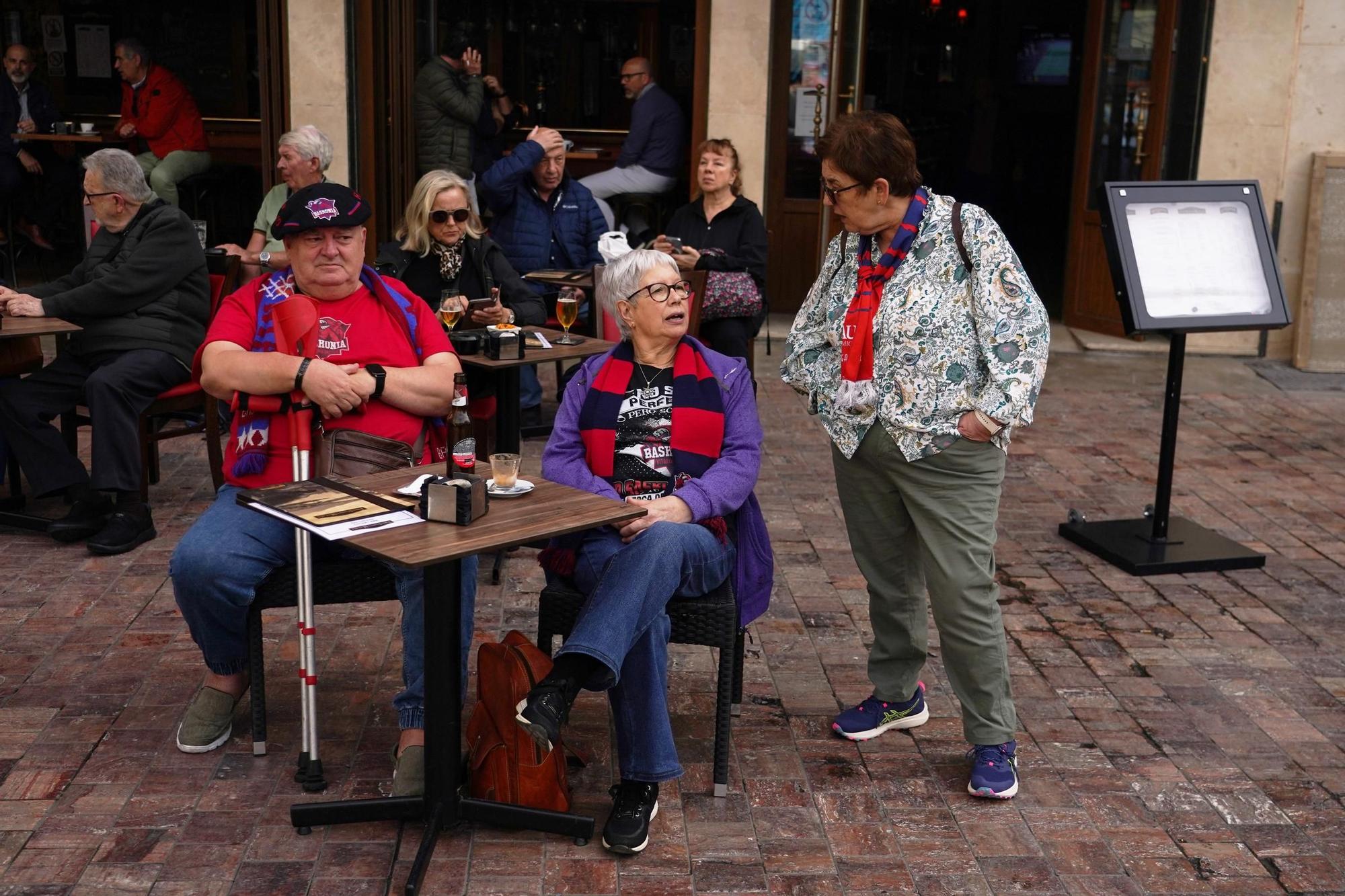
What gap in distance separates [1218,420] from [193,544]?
241 inches

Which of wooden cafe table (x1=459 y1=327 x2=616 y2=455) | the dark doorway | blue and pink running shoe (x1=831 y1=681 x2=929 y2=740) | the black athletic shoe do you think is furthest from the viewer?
the dark doorway

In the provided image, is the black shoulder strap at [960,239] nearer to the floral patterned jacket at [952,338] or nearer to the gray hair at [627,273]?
the floral patterned jacket at [952,338]

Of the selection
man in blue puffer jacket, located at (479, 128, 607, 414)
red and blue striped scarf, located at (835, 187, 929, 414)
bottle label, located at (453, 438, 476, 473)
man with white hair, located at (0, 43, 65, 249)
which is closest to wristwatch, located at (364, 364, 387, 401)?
bottle label, located at (453, 438, 476, 473)

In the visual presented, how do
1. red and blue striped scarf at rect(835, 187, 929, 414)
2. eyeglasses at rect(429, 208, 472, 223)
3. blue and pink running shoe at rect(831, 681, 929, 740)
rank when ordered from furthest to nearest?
eyeglasses at rect(429, 208, 472, 223) < blue and pink running shoe at rect(831, 681, 929, 740) < red and blue striped scarf at rect(835, 187, 929, 414)

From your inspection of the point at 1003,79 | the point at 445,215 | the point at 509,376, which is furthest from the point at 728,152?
the point at 1003,79

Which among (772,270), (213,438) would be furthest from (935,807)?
(772,270)

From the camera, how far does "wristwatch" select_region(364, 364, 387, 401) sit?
12.6ft

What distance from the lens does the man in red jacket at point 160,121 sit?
34.2 feet

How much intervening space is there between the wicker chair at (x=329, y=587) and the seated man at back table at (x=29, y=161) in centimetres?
837

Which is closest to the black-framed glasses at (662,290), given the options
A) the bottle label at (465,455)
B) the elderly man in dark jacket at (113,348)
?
the bottle label at (465,455)

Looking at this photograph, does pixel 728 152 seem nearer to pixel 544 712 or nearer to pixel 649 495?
pixel 649 495

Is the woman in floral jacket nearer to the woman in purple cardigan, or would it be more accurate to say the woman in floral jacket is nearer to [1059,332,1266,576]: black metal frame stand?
the woman in purple cardigan

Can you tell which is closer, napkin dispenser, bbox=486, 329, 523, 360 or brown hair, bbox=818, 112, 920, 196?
brown hair, bbox=818, 112, 920, 196

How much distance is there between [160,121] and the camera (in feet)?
34.5
